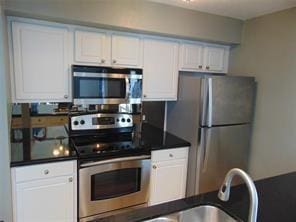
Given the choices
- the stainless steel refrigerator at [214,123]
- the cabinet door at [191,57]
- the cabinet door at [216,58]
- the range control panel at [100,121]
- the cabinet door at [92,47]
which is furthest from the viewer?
the cabinet door at [216,58]

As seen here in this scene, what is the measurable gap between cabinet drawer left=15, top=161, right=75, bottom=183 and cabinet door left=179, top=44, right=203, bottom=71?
160 centimetres

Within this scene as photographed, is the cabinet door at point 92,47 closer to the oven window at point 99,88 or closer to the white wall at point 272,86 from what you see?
the oven window at point 99,88

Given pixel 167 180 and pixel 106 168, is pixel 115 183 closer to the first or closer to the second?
pixel 106 168

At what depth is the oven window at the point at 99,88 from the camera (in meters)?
2.18

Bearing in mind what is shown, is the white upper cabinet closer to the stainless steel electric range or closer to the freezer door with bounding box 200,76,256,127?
the freezer door with bounding box 200,76,256,127

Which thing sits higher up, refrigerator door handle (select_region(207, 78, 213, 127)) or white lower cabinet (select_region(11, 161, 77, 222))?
refrigerator door handle (select_region(207, 78, 213, 127))

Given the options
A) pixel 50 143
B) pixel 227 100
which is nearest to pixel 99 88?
pixel 50 143

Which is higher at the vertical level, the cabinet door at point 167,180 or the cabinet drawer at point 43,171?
the cabinet drawer at point 43,171

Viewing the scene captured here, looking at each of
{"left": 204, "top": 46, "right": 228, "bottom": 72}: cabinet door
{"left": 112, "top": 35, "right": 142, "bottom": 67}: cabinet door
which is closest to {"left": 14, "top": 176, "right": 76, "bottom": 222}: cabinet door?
{"left": 112, "top": 35, "right": 142, "bottom": 67}: cabinet door

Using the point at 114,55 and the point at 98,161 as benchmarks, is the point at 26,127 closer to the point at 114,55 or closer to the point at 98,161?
the point at 98,161

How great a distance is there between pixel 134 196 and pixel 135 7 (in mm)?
1814

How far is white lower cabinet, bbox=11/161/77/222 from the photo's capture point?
1.82 metres

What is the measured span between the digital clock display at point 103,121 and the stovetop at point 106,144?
143mm

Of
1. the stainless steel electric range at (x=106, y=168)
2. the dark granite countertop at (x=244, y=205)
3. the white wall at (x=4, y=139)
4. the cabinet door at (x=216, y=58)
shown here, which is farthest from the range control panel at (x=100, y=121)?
the dark granite countertop at (x=244, y=205)
